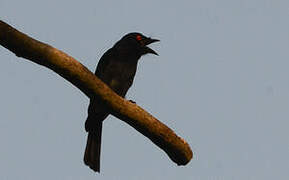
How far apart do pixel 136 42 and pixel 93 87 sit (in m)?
2.44

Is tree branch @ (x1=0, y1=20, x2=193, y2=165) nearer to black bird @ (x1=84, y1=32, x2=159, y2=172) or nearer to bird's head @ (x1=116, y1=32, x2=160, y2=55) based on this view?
black bird @ (x1=84, y1=32, x2=159, y2=172)

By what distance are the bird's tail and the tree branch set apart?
4.58 feet

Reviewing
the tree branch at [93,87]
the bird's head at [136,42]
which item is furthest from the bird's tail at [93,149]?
the tree branch at [93,87]

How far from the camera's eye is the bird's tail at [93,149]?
4.53 meters

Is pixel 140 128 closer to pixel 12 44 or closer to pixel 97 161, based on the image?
pixel 12 44

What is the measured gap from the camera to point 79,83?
9.32 ft

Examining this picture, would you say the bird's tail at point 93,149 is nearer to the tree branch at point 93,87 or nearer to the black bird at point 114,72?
the black bird at point 114,72

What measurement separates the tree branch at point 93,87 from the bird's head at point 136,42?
75.1 inches

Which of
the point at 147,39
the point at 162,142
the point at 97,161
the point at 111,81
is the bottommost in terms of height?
the point at 162,142

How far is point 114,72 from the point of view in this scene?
499 cm

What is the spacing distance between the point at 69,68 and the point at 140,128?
0.57m

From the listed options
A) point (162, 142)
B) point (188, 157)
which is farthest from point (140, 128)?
point (188, 157)

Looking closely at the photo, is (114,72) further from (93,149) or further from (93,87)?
(93,87)

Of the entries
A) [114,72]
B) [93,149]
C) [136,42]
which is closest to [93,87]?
[93,149]
